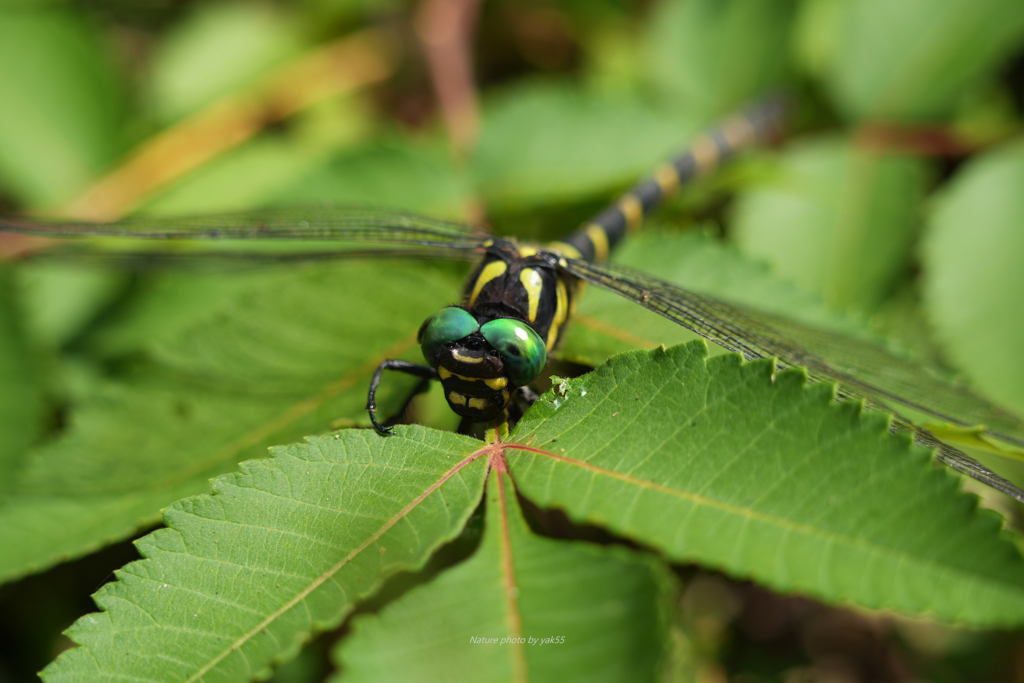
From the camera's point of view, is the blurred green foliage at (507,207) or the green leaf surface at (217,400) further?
the blurred green foliage at (507,207)

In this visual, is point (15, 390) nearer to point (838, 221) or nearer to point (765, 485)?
point (765, 485)

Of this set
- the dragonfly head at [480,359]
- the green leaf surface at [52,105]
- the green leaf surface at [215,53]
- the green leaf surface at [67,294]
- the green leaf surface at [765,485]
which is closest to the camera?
the green leaf surface at [765,485]

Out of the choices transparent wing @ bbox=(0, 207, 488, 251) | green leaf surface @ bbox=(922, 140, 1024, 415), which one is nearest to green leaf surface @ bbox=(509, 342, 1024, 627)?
transparent wing @ bbox=(0, 207, 488, 251)

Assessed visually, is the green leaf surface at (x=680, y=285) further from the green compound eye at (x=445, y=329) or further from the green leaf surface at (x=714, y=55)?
the green leaf surface at (x=714, y=55)

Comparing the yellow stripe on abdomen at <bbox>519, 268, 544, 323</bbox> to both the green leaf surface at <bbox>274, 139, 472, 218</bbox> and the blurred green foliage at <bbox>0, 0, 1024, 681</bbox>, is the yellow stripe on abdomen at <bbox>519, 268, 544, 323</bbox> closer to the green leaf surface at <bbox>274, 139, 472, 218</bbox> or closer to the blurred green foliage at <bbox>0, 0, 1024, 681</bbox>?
the blurred green foliage at <bbox>0, 0, 1024, 681</bbox>

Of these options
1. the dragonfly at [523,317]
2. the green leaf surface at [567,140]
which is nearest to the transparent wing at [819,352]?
the dragonfly at [523,317]

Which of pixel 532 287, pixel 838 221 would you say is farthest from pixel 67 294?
pixel 838 221

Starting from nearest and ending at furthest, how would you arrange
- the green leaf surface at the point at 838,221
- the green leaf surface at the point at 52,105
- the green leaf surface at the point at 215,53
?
the green leaf surface at the point at 838,221 → the green leaf surface at the point at 52,105 → the green leaf surface at the point at 215,53

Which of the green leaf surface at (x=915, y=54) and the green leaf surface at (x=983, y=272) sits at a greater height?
the green leaf surface at (x=915, y=54)
